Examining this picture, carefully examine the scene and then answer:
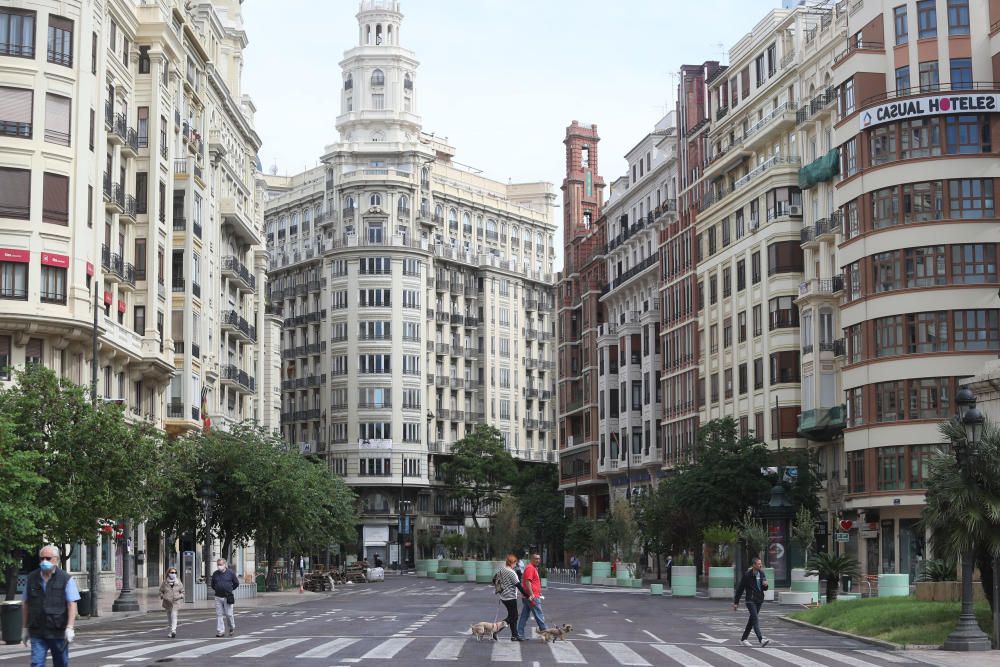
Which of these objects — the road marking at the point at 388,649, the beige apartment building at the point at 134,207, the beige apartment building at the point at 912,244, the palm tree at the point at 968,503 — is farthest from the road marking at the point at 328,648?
the beige apartment building at the point at 912,244

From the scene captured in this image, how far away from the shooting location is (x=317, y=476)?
77000mm

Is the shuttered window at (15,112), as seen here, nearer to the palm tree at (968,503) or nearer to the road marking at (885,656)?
the palm tree at (968,503)

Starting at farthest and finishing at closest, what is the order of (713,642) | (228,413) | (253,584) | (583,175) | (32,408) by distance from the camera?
(583,175)
(228,413)
(253,584)
(32,408)
(713,642)

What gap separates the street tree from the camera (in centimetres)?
13012

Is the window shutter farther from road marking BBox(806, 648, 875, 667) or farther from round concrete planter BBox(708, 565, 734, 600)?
road marking BBox(806, 648, 875, 667)

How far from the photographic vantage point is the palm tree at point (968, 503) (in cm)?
2894

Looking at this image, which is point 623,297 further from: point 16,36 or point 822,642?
point 822,642

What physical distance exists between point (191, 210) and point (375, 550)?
63539 millimetres

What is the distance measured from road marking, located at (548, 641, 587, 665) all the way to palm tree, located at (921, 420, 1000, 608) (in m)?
7.57

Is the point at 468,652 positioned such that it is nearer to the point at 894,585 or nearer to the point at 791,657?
the point at 791,657

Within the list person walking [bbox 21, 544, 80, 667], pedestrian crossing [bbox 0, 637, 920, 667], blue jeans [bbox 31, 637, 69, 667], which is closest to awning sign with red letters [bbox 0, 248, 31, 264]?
pedestrian crossing [bbox 0, 637, 920, 667]

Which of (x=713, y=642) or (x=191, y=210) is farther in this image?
(x=191, y=210)

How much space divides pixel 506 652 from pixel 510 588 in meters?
3.73

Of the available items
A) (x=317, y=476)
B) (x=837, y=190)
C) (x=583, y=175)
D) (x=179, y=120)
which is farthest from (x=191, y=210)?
(x=583, y=175)
